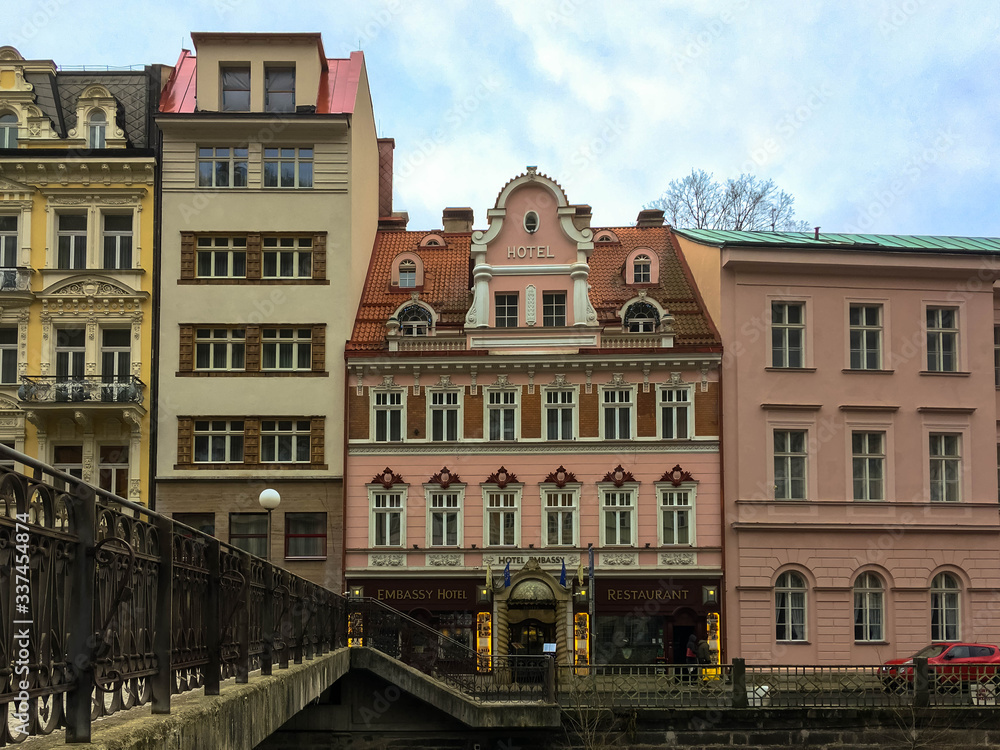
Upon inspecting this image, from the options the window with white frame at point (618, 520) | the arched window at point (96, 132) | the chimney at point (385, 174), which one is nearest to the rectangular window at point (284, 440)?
the window with white frame at point (618, 520)

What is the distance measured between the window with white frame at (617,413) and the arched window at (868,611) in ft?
28.1

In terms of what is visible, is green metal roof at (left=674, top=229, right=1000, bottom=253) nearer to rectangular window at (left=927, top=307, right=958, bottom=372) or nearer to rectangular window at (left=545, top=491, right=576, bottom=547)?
rectangular window at (left=927, top=307, right=958, bottom=372)

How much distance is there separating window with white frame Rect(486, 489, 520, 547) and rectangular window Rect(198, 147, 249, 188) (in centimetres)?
1308

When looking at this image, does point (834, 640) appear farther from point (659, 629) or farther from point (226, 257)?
point (226, 257)

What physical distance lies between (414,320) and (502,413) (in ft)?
13.9

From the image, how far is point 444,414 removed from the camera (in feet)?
130

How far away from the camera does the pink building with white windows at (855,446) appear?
38375 millimetres

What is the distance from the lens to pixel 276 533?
39.2 metres

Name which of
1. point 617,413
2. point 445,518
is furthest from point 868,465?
point 445,518

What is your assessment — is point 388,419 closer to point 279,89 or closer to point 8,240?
point 279,89

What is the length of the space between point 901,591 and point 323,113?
78.3 ft

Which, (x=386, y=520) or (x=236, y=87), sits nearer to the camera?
(x=386, y=520)

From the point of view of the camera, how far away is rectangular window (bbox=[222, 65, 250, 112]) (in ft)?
137

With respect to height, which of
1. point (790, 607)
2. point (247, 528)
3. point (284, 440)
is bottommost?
point (790, 607)
